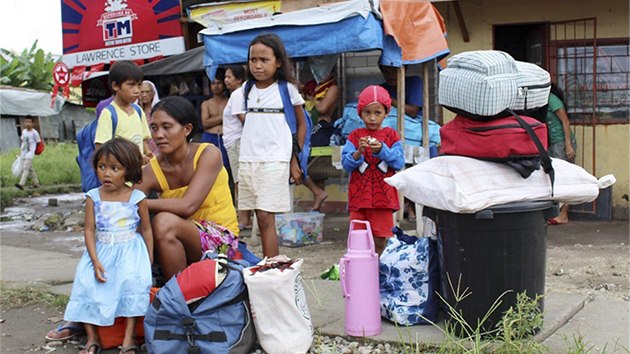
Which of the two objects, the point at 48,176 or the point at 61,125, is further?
the point at 61,125

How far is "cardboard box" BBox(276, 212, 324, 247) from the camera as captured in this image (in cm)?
723

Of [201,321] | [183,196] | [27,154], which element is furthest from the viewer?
[27,154]

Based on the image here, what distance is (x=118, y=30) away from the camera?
11.8m

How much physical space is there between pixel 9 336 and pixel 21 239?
16.3 feet

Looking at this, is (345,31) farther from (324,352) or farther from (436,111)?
(324,352)

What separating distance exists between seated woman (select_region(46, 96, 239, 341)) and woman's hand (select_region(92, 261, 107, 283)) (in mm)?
343

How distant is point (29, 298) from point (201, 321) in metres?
2.16

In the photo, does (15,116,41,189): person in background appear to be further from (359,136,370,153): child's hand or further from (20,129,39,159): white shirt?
(359,136,370,153): child's hand

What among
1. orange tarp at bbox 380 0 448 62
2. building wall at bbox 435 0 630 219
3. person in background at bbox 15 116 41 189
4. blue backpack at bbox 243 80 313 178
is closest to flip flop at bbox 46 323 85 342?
blue backpack at bbox 243 80 313 178

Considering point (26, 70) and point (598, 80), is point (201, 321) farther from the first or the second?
point (26, 70)

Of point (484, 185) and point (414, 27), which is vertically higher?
point (414, 27)

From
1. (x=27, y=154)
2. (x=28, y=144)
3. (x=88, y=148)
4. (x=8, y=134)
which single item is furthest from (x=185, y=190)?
(x=8, y=134)

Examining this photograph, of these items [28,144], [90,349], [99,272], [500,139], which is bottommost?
[90,349]

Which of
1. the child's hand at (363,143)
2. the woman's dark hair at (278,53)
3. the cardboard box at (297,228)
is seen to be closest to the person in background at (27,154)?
the cardboard box at (297,228)
